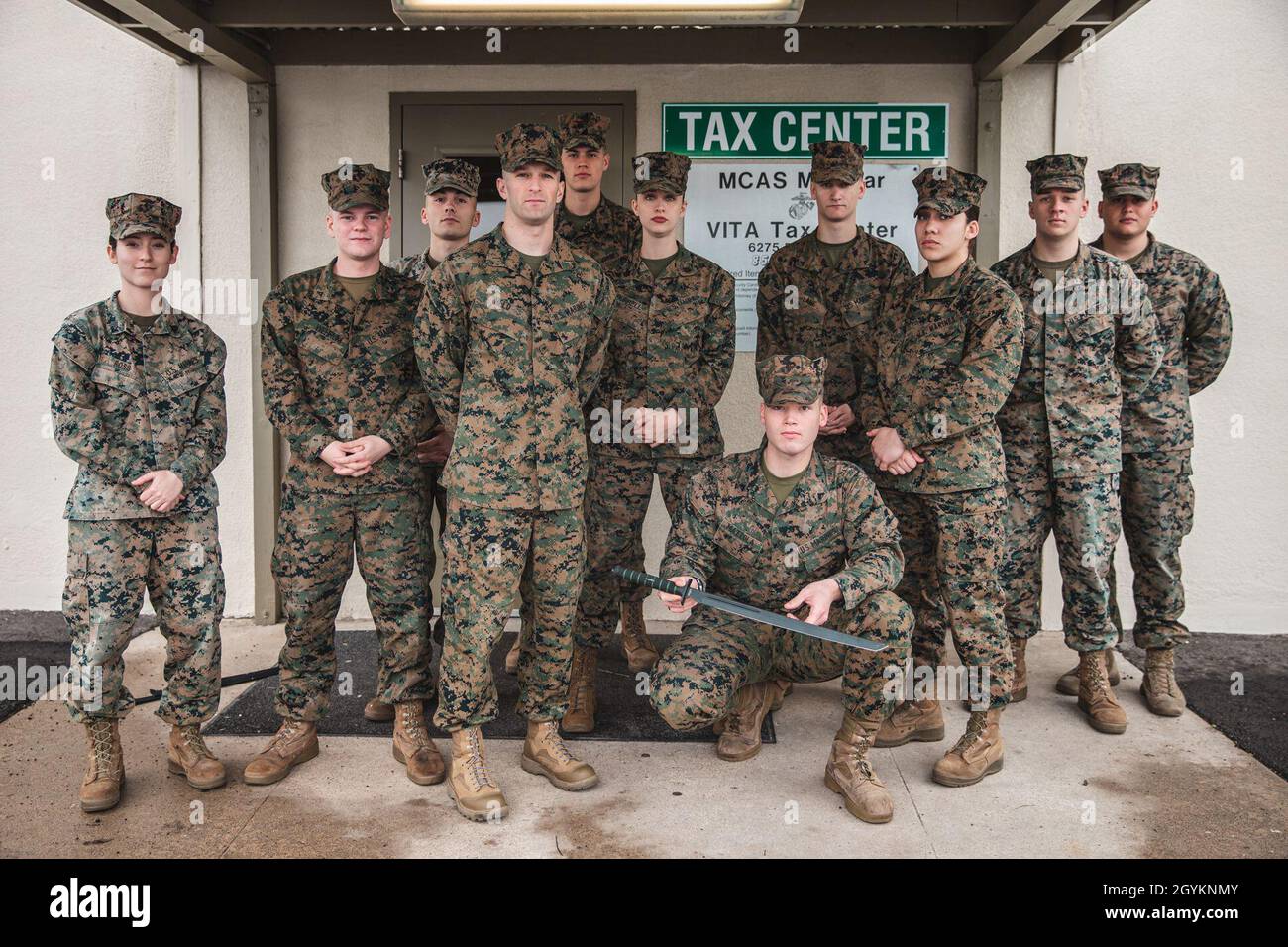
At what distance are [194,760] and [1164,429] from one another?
376 centimetres

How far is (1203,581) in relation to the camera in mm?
5328

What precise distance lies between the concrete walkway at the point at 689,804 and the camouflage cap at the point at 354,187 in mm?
1918

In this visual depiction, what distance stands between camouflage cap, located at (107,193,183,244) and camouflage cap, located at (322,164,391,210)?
53 centimetres

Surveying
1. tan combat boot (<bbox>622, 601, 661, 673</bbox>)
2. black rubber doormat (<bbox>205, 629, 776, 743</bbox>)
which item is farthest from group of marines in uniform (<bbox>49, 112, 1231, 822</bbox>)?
tan combat boot (<bbox>622, 601, 661, 673</bbox>)

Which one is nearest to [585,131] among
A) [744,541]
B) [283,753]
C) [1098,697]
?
[744,541]

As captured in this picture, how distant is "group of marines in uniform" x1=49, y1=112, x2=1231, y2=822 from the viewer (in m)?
3.34

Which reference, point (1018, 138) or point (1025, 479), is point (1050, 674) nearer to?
point (1025, 479)

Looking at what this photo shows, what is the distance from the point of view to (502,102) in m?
5.16

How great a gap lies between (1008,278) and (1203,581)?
233 centimetres

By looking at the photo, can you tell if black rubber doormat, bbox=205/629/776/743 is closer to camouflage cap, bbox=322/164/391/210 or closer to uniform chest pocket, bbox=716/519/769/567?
uniform chest pocket, bbox=716/519/769/567

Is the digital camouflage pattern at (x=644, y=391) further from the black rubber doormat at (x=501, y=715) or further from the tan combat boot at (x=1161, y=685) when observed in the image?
the tan combat boot at (x=1161, y=685)

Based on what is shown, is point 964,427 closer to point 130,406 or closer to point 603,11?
point 603,11

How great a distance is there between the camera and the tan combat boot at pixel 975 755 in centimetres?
353

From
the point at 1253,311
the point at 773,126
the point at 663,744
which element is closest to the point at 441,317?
the point at 663,744
